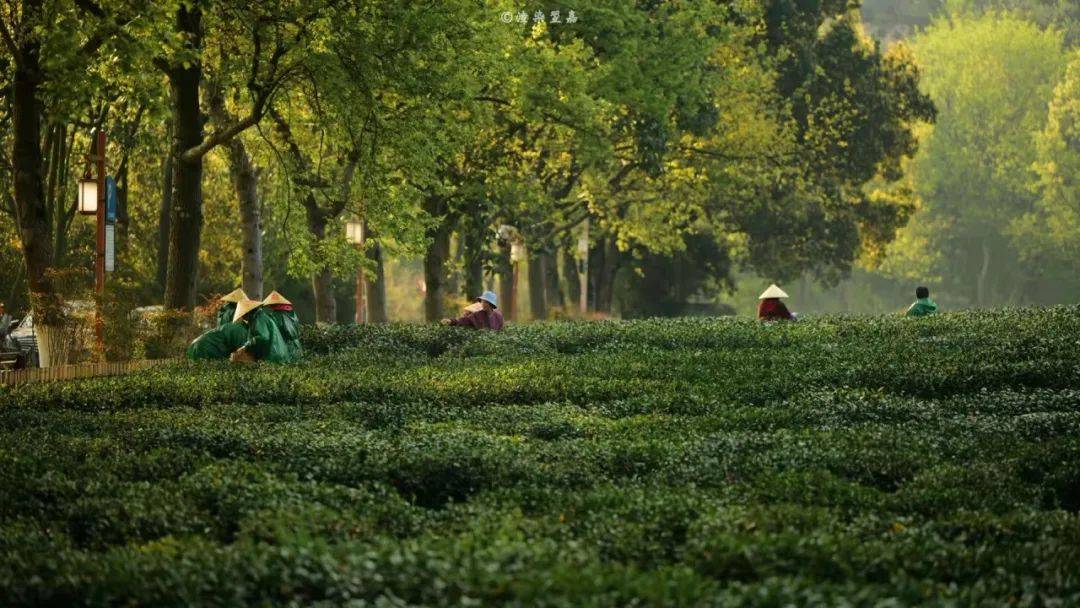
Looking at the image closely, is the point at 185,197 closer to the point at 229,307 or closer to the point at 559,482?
the point at 229,307

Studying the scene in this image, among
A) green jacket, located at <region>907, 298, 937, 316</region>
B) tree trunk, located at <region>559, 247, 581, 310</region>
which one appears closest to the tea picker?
green jacket, located at <region>907, 298, 937, 316</region>

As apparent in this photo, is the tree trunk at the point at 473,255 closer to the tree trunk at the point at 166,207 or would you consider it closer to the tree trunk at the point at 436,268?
the tree trunk at the point at 436,268

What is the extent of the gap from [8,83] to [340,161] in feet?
23.0

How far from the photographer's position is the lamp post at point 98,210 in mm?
24031

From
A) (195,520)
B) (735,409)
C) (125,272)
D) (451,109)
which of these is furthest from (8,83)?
(195,520)

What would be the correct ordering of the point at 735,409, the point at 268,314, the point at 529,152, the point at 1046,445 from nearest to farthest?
the point at 1046,445 < the point at 735,409 < the point at 268,314 < the point at 529,152

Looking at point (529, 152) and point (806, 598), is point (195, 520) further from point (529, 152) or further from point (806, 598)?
point (529, 152)

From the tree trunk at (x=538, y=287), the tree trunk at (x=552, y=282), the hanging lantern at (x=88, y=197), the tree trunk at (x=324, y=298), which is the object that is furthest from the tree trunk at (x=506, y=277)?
the hanging lantern at (x=88, y=197)

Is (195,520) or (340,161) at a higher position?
(340,161)

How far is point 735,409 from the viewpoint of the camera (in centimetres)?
1734

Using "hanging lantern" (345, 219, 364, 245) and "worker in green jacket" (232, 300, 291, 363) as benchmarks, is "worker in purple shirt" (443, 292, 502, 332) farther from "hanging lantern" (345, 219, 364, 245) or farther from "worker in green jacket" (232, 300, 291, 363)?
"hanging lantern" (345, 219, 364, 245)

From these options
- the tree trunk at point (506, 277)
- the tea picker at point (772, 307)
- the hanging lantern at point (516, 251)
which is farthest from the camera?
the hanging lantern at point (516, 251)

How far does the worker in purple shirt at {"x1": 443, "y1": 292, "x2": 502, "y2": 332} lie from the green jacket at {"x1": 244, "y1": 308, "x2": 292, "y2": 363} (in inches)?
270

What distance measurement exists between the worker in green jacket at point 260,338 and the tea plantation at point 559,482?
4.23ft
